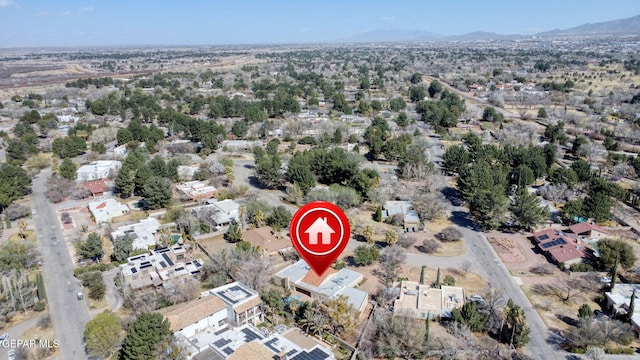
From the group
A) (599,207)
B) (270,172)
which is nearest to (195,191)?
(270,172)

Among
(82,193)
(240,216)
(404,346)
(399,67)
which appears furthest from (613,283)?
(399,67)

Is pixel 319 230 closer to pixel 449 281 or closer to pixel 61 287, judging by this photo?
pixel 449 281

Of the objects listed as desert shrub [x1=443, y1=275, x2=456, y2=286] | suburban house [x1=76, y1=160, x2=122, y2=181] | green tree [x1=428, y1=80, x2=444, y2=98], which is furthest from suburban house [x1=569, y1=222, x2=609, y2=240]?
green tree [x1=428, y1=80, x2=444, y2=98]

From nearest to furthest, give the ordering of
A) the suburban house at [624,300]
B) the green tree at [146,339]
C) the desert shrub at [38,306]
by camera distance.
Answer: the green tree at [146,339] < the suburban house at [624,300] < the desert shrub at [38,306]

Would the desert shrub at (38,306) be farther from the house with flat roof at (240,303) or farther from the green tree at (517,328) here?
the green tree at (517,328)

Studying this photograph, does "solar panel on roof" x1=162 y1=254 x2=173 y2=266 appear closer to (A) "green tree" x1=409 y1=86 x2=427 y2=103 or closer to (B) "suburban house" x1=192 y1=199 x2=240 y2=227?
(B) "suburban house" x1=192 y1=199 x2=240 y2=227

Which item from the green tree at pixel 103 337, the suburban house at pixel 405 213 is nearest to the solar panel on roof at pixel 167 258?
the green tree at pixel 103 337

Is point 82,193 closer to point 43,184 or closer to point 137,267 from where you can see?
point 43,184
